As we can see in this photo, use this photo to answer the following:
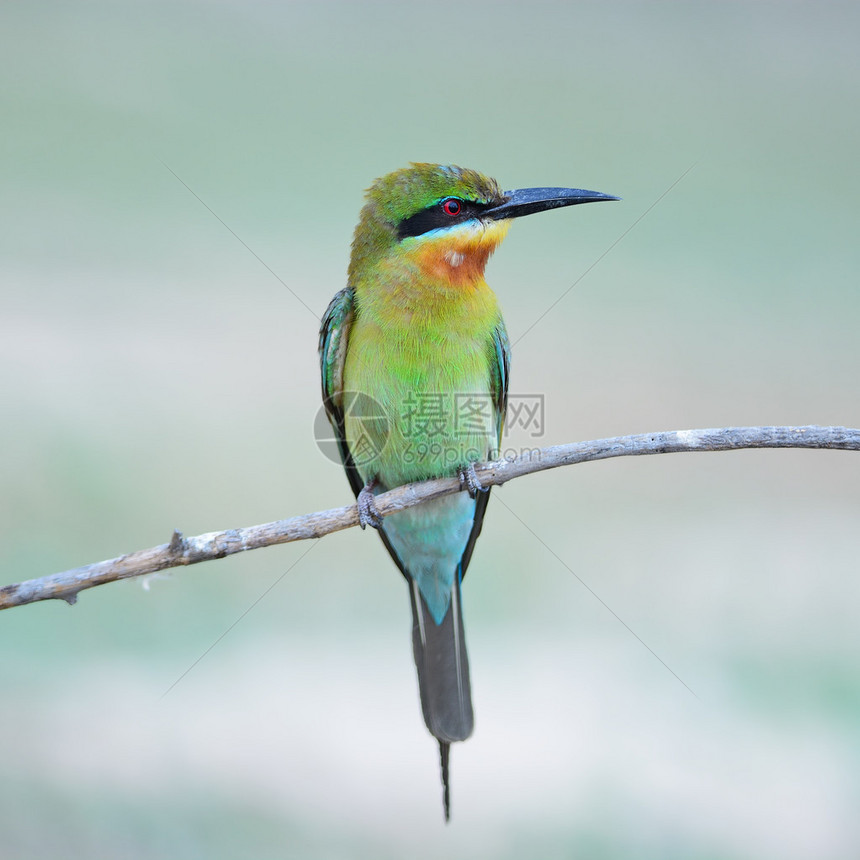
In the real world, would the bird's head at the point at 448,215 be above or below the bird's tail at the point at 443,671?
above

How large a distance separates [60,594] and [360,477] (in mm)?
809

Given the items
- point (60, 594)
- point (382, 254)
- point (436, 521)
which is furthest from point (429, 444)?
point (60, 594)

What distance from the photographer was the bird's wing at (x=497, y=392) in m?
1.85

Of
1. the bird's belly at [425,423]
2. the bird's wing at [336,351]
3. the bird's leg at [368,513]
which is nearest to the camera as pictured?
the bird's leg at [368,513]

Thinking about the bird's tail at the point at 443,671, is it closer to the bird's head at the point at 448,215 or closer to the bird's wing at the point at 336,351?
the bird's wing at the point at 336,351

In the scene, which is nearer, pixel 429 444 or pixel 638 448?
pixel 638 448

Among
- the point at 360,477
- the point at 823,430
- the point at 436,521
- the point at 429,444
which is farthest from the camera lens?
the point at 360,477

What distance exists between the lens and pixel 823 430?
1.24 meters

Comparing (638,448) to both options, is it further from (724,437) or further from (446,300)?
(446,300)

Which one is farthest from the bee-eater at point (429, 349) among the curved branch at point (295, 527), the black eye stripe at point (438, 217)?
the curved branch at point (295, 527)

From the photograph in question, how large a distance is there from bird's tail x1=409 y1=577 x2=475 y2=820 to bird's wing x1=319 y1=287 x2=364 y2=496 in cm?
38

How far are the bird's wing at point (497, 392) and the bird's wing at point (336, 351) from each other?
0.30m

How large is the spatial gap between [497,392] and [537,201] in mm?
415
